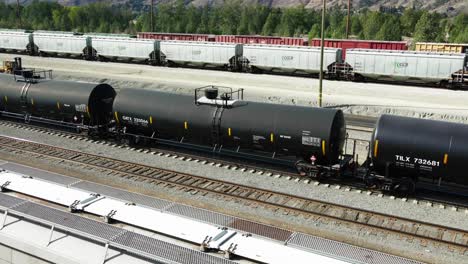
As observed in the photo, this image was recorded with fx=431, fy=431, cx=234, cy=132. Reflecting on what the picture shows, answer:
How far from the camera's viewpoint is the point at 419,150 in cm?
1661

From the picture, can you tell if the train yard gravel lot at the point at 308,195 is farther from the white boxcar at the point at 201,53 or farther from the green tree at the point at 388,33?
the green tree at the point at 388,33

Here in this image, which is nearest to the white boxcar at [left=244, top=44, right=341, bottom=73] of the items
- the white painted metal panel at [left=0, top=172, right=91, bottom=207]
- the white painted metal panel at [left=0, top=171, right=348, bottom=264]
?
the white painted metal panel at [left=0, top=172, right=91, bottom=207]

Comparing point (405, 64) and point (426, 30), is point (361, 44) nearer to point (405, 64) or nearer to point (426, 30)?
point (405, 64)

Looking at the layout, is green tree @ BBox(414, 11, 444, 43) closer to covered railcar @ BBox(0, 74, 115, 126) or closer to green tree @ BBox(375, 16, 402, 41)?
green tree @ BBox(375, 16, 402, 41)

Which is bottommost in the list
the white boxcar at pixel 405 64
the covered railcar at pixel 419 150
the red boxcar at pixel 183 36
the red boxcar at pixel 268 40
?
the covered railcar at pixel 419 150

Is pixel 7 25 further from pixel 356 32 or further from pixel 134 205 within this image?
pixel 134 205

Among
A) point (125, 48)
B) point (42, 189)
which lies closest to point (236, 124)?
point (42, 189)

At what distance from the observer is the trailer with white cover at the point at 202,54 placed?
173ft

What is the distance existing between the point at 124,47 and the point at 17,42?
79.4 feet

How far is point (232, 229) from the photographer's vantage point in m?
11.5

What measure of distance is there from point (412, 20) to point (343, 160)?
109 meters

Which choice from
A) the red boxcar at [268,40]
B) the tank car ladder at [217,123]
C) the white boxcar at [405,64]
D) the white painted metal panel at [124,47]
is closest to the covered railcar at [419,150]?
the tank car ladder at [217,123]

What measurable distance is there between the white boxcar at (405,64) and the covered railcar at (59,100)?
94.0ft

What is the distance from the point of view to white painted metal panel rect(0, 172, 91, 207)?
13113mm
